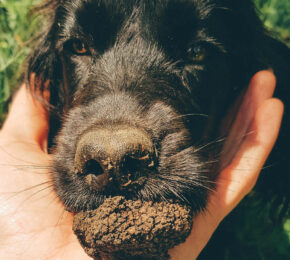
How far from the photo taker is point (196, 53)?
7.77 ft

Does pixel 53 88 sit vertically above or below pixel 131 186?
below

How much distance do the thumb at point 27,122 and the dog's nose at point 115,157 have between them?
124 centimetres

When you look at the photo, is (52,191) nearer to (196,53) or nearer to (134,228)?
(134,228)

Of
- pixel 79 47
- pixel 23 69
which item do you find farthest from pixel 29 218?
Answer: pixel 23 69

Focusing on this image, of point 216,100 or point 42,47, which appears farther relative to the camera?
point 42,47

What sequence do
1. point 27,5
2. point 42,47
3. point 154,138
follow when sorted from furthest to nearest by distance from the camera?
point 27,5 → point 42,47 → point 154,138

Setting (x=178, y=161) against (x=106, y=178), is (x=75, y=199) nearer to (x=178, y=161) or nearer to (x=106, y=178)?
(x=106, y=178)

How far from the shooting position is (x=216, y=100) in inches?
106

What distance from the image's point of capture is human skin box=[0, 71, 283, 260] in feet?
7.04

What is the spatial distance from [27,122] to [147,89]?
133cm

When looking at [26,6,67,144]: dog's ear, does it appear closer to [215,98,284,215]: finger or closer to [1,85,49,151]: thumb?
[1,85,49,151]: thumb

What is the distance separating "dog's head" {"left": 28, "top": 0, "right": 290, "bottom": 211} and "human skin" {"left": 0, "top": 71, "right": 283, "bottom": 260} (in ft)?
0.63

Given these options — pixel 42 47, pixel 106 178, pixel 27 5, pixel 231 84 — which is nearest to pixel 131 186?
pixel 106 178

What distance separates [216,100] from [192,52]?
507 millimetres
